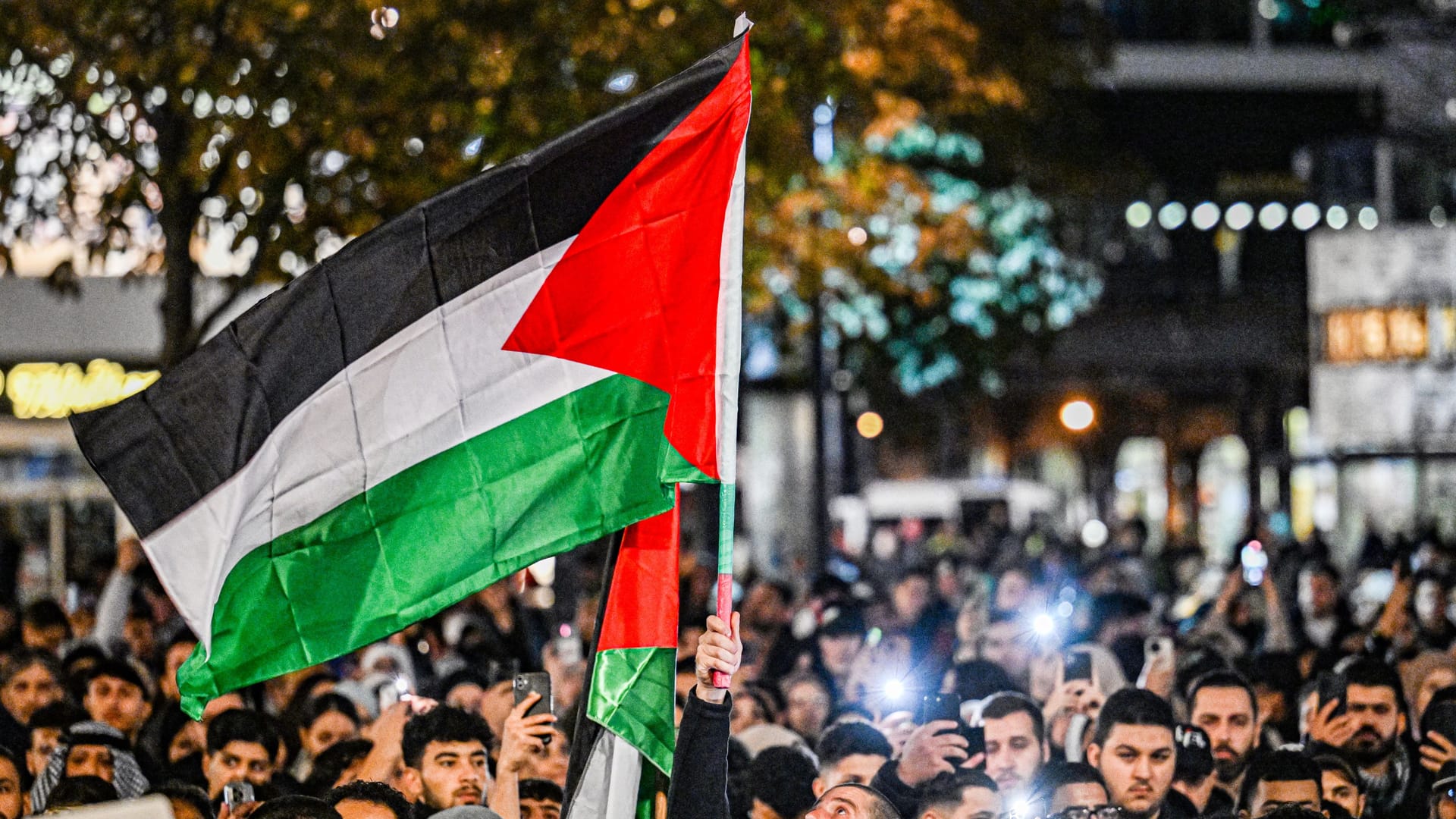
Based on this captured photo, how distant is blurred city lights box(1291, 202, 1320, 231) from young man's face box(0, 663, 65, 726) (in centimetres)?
3288

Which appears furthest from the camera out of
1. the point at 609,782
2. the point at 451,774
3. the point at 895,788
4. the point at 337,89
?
the point at 337,89

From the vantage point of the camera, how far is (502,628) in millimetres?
13688

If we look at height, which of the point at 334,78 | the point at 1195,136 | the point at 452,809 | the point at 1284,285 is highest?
the point at 1195,136

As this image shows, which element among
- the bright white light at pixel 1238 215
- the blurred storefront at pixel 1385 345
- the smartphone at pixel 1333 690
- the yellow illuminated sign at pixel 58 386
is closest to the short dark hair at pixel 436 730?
the smartphone at pixel 1333 690

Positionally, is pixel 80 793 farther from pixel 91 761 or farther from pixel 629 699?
pixel 629 699

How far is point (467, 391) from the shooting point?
630cm

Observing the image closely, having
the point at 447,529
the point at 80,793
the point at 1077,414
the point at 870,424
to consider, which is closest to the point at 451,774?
the point at 80,793

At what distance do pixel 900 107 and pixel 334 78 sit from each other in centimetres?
523

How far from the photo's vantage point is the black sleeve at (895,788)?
24.7ft

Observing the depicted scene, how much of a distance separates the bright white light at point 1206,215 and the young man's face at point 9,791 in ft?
117

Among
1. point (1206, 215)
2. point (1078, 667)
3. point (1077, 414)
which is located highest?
point (1206, 215)

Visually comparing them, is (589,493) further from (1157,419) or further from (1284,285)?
(1157,419)

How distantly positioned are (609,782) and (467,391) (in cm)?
123

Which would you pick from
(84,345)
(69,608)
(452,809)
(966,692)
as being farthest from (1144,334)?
(452,809)
